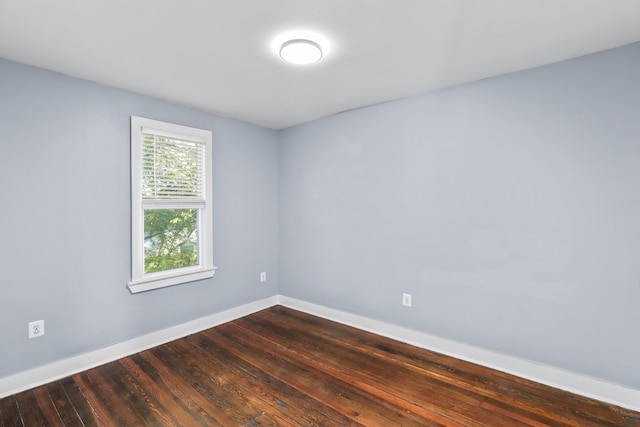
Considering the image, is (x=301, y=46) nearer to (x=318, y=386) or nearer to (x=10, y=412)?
(x=318, y=386)

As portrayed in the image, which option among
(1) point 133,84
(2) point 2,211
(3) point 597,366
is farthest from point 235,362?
(3) point 597,366

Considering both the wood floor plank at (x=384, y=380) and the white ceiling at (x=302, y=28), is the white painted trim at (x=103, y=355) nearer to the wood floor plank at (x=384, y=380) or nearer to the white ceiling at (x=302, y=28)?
the wood floor plank at (x=384, y=380)

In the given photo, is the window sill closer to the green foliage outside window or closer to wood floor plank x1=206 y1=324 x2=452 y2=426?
the green foliage outside window

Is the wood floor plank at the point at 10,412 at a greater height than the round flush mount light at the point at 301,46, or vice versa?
the round flush mount light at the point at 301,46

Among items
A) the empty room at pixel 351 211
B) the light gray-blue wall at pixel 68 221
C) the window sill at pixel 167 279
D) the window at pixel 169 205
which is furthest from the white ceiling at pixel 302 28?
the window sill at pixel 167 279

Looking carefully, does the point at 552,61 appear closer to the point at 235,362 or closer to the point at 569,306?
the point at 569,306

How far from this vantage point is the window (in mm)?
2738

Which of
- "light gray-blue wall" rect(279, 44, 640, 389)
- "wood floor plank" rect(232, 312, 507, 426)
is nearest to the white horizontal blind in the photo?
"light gray-blue wall" rect(279, 44, 640, 389)

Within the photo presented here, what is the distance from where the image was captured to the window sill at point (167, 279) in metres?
2.73

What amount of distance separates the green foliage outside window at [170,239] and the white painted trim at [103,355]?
0.64 m

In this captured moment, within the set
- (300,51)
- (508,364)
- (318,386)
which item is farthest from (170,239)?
(508,364)

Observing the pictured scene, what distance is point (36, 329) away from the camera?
7.25 feet

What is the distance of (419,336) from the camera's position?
9.28 feet

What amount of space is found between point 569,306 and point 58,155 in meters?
4.03
